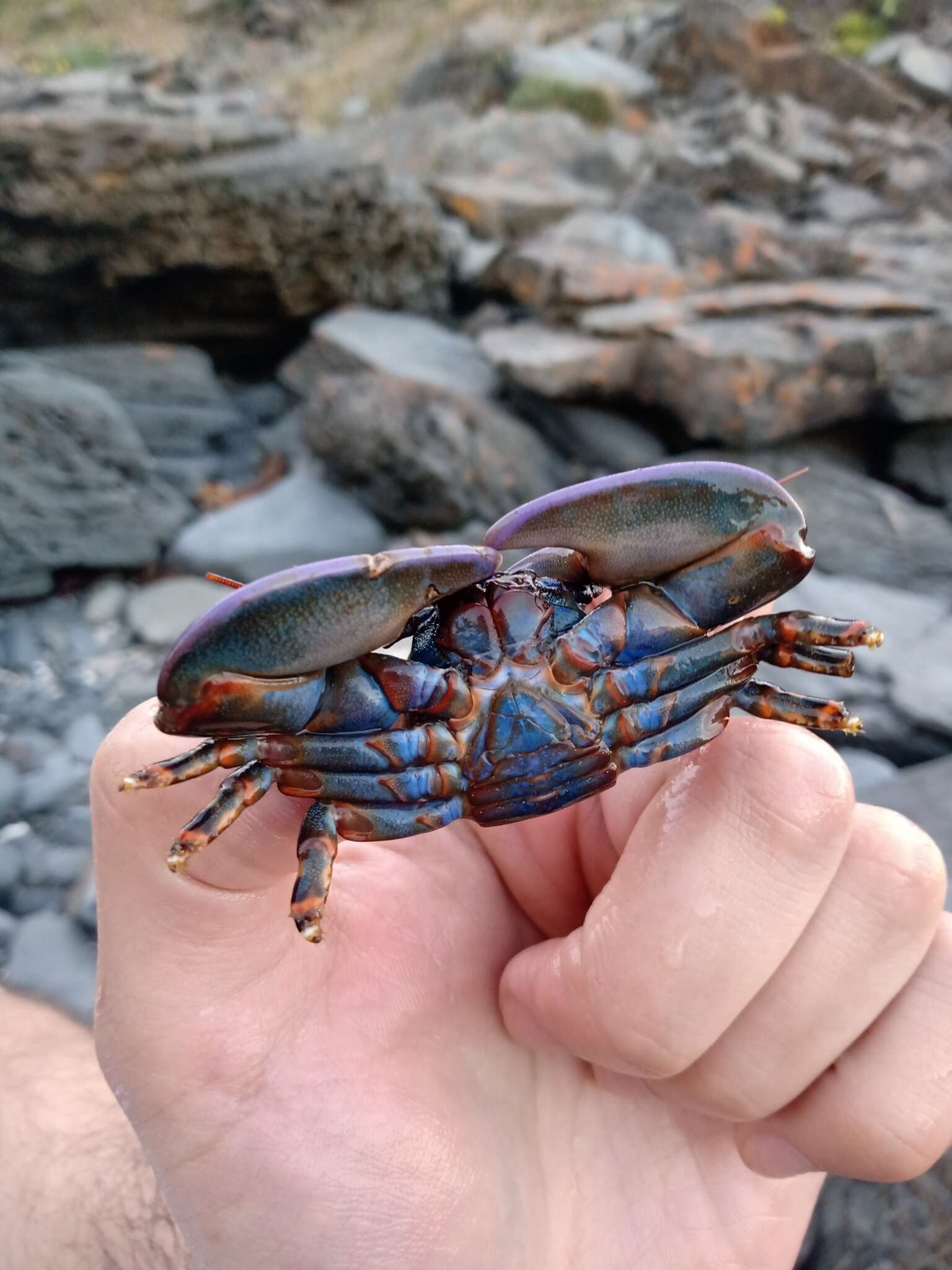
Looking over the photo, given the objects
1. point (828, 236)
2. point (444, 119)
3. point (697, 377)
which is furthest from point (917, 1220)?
point (444, 119)

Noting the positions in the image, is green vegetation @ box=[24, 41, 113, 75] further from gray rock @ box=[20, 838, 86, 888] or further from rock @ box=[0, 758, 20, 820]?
gray rock @ box=[20, 838, 86, 888]

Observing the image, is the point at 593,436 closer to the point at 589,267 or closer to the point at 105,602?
the point at 589,267

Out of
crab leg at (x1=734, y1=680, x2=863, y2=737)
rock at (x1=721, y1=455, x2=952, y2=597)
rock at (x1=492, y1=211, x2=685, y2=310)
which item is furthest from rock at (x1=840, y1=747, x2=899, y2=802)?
rock at (x1=492, y1=211, x2=685, y2=310)

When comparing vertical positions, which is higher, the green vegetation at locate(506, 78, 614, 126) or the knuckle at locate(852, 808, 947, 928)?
the green vegetation at locate(506, 78, 614, 126)

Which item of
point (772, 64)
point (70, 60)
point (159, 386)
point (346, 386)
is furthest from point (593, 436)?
point (70, 60)

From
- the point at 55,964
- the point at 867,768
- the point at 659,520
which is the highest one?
the point at 659,520

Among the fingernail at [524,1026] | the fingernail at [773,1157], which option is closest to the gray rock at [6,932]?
the fingernail at [524,1026]
